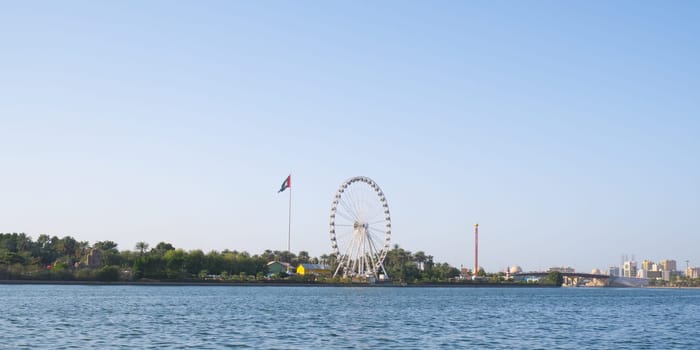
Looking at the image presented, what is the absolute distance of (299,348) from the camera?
139 feet

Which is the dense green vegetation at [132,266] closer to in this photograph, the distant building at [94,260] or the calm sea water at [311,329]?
the distant building at [94,260]

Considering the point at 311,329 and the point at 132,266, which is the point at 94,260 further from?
the point at 311,329

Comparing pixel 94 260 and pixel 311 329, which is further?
pixel 94 260

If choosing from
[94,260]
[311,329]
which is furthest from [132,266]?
[311,329]

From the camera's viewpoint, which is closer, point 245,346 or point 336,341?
point 245,346

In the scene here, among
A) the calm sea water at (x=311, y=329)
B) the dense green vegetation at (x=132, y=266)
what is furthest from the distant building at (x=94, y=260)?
the calm sea water at (x=311, y=329)

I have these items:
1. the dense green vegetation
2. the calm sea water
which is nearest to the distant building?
the dense green vegetation

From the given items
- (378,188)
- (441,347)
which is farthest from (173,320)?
(378,188)

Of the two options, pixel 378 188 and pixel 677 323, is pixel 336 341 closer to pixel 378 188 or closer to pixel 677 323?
pixel 677 323

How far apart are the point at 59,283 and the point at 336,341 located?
113481mm

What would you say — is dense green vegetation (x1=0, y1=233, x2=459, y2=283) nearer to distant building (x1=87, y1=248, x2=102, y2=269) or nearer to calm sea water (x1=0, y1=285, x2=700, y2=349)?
distant building (x1=87, y1=248, x2=102, y2=269)

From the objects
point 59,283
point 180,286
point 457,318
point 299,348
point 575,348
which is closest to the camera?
point 299,348

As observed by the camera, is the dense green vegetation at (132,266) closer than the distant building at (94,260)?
Yes

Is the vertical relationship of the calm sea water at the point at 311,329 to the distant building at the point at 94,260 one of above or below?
below
